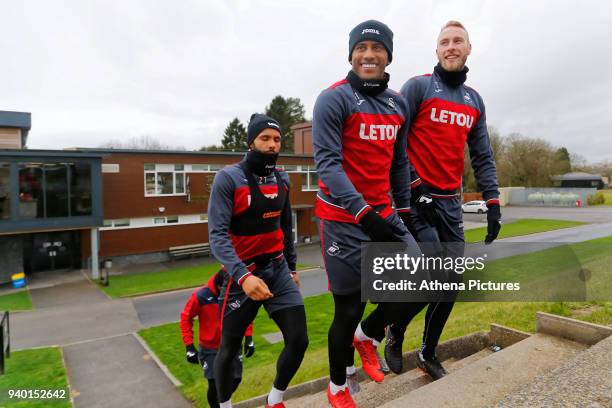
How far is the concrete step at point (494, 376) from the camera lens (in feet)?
9.21

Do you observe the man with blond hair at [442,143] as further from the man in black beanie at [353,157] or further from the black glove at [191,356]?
the black glove at [191,356]

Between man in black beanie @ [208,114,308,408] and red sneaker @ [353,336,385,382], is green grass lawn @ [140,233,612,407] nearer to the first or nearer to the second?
red sneaker @ [353,336,385,382]

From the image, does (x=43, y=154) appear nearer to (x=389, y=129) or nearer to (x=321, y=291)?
(x=321, y=291)

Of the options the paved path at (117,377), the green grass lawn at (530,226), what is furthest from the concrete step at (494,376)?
the green grass lawn at (530,226)

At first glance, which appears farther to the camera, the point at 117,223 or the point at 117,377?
the point at 117,223

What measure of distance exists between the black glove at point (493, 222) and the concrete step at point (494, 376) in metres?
1.01

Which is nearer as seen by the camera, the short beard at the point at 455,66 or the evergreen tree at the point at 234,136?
the short beard at the point at 455,66

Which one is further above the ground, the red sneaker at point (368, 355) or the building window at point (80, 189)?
the building window at point (80, 189)

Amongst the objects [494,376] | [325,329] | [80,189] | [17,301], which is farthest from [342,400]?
[80,189]

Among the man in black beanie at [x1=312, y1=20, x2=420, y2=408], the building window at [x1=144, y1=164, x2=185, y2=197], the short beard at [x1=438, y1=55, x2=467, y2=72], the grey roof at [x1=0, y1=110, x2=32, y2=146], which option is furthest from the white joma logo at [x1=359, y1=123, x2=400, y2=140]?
the grey roof at [x1=0, y1=110, x2=32, y2=146]

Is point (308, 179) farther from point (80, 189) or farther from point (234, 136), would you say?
point (234, 136)

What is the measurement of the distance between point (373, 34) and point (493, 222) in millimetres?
1717

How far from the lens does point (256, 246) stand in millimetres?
3289

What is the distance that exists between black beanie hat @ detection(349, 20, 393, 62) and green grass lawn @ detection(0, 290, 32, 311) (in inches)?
721
